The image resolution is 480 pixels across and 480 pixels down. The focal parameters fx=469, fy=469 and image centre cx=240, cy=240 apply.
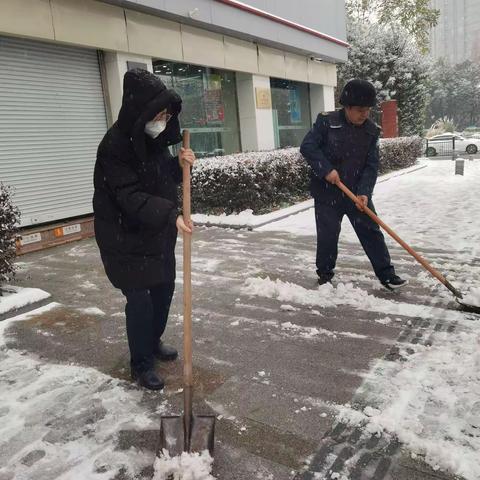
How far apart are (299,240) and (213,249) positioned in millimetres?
1263

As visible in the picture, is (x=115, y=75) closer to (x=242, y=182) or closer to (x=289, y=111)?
(x=242, y=182)

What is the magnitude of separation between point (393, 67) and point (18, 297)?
23.2 metres

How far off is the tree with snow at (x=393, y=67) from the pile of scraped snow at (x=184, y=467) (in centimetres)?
2352

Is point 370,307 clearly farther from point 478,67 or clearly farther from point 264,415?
point 478,67

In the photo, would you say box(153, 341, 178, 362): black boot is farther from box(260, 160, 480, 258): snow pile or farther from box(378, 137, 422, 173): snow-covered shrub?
box(378, 137, 422, 173): snow-covered shrub

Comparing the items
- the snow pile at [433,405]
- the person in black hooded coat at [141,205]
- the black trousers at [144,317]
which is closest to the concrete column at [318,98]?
the snow pile at [433,405]

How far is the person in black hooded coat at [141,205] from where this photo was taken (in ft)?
8.34

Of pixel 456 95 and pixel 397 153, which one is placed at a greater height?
pixel 456 95

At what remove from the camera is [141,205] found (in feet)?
8.26

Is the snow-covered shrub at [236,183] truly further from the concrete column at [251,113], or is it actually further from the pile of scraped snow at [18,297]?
the pile of scraped snow at [18,297]

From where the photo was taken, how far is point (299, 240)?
678 centimetres

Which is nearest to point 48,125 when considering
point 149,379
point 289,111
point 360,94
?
point 360,94

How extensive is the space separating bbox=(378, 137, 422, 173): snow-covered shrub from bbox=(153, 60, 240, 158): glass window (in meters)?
5.40

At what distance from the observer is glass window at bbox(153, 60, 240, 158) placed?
34.8ft
